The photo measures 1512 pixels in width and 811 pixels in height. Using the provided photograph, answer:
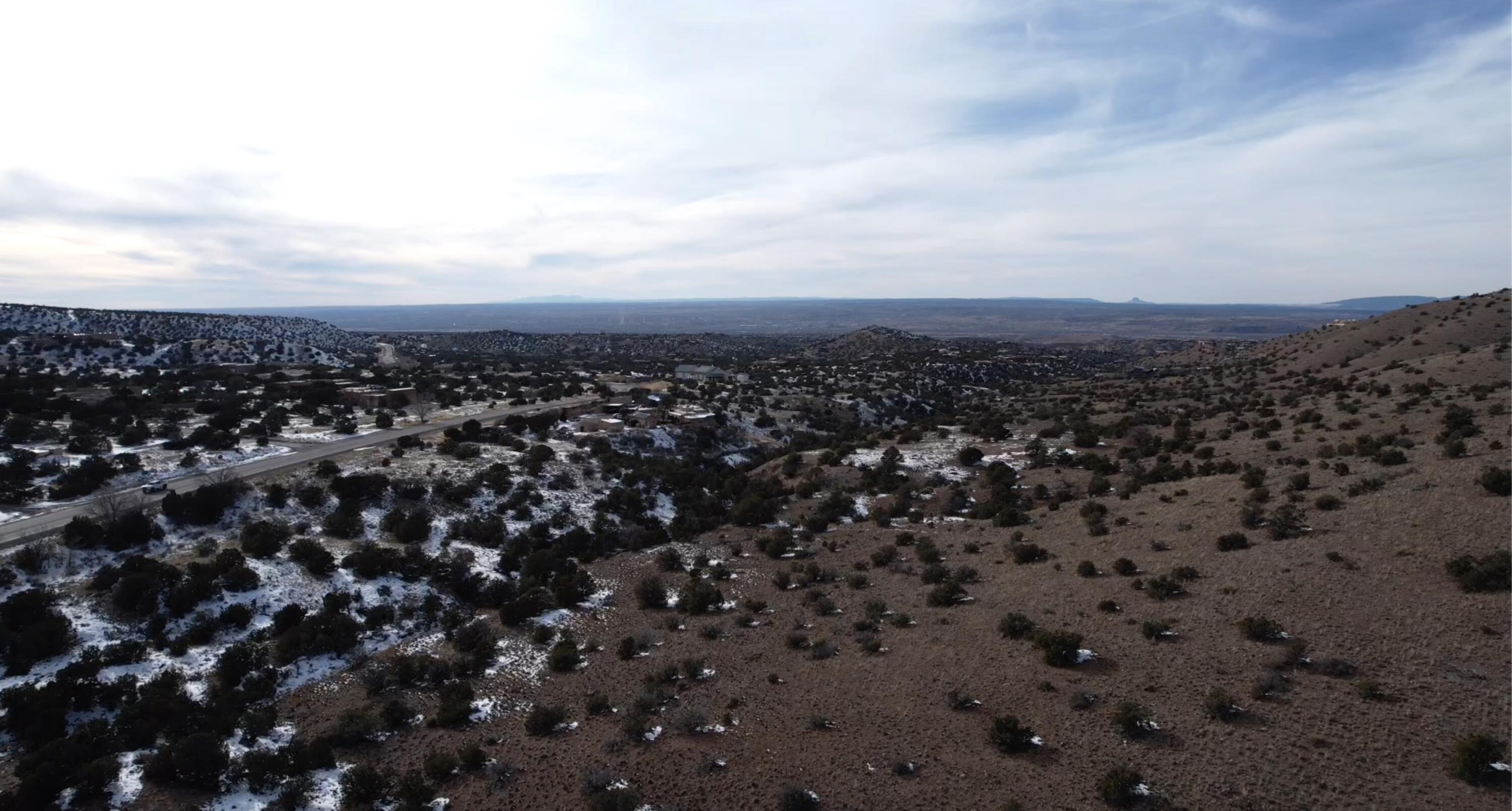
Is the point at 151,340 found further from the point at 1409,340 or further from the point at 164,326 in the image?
the point at 1409,340

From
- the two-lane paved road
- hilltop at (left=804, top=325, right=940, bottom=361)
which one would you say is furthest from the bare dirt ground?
hilltop at (left=804, top=325, right=940, bottom=361)

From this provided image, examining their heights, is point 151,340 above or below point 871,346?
above

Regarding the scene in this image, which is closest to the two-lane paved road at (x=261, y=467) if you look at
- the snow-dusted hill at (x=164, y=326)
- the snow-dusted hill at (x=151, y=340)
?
the snow-dusted hill at (x=151, y=340)

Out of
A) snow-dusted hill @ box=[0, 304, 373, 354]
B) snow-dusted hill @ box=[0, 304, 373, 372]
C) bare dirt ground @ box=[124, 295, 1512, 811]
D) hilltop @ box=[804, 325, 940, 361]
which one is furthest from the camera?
hilltop @ box=[804, 325, 940, 361]

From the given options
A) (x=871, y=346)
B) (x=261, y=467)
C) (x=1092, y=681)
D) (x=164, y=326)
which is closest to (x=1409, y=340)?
(x=1092, y=681)

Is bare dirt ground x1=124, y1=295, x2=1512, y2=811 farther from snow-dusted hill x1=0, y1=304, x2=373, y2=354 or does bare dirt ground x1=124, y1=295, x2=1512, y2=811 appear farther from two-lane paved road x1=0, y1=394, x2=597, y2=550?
snow-dusted hill x1=0, y1=304, x2=373, y2=354

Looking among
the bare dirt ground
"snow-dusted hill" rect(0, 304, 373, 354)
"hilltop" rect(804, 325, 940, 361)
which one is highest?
"snow-dusted hill" rect(0, 304, 373, 354)

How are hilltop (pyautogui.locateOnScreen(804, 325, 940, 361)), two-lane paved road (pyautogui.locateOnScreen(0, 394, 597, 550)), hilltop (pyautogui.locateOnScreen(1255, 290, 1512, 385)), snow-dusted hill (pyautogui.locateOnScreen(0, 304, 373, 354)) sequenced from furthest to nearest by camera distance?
hilltop (pyautogui.locateOnScreen(804, 325, 940, 361)) < snow-dusted hill (pyautogui.locateOnScreen(0, 304, 373, 354)) < hilltop (pyautogui.locateOnScreen(1255, 290, 1512, 385)) < two-lane paved road (pyautogui.locateOnScreen(0, 394, 597, 550))

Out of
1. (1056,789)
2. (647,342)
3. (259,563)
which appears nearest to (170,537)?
(259,563)

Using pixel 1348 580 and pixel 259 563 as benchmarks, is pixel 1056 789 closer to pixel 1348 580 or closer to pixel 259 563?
pixel 1348 580
